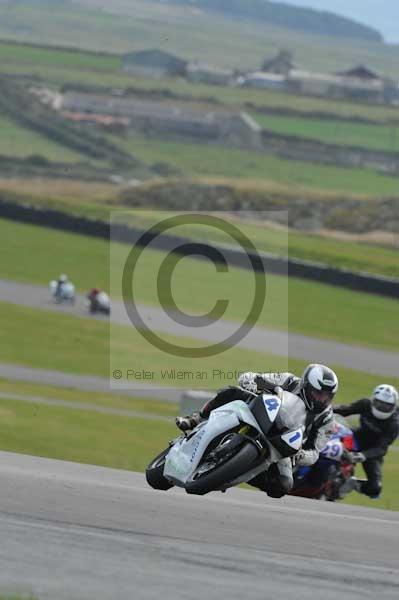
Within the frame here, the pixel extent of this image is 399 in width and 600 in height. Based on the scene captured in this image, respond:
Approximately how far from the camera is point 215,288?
34.1 meters

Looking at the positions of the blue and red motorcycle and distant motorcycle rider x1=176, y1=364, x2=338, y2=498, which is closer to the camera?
distant motorcycle rider x1=176, y1=364, x2=338, y2=498

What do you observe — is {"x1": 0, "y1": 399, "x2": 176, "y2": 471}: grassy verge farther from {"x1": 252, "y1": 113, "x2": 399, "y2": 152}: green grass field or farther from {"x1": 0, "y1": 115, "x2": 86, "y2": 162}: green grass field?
{"x1": 252, "y1": 113, "x2": 399, "y2": 152}: green grass field

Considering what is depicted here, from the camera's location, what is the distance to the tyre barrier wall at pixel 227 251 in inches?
1439

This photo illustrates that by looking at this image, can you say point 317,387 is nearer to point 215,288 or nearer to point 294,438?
point 294,438

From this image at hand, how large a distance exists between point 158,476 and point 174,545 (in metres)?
2.40

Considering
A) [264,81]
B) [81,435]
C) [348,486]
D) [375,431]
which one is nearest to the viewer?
[348,486]

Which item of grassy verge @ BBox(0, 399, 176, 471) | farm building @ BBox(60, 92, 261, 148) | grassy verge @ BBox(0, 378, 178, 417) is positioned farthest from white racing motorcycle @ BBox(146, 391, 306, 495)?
farm building @ BBox(60, 92, 261, 148)

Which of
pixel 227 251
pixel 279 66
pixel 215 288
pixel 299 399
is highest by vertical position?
pixel 299 399

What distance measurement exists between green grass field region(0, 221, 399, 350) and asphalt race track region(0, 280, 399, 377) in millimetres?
1053

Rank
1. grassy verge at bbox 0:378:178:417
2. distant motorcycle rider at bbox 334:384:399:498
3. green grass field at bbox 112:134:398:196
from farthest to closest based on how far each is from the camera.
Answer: green grass field at bbox 112:134:398:196 < grassy verge at bbox 0:378:178:417 < distant motorcycle rider at bbox 334:384:399:498

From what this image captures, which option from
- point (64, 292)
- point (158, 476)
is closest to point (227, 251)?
point (64, 292)

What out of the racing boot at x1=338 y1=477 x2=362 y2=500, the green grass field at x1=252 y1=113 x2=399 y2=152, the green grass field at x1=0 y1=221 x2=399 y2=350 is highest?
the racing boot at x1=338 y1=477 x2=362 y2=500

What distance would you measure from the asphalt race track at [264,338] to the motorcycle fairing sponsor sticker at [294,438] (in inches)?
662

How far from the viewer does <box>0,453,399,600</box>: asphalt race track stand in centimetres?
619
